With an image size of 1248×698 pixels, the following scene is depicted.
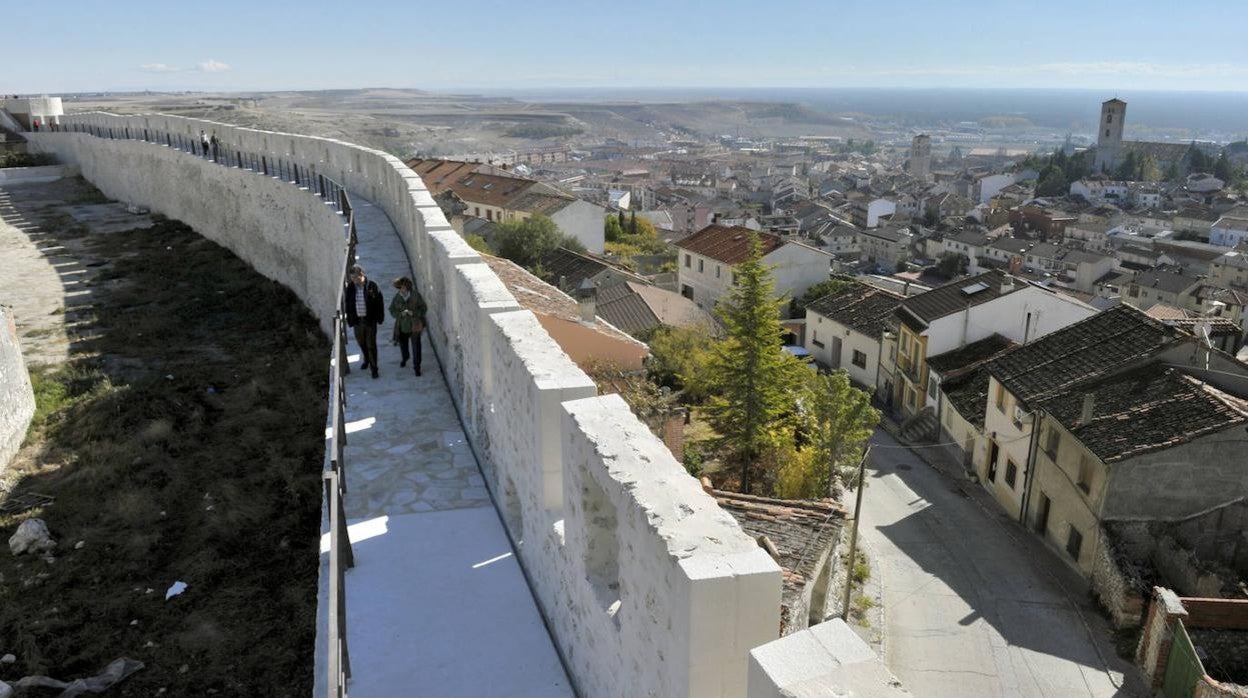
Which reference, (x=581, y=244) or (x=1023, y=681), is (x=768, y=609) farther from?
(x=581, y=244)


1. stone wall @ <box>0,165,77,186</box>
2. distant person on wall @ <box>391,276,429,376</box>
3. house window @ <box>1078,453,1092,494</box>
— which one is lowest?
house window @ <box>1078,453,1092,494</box>

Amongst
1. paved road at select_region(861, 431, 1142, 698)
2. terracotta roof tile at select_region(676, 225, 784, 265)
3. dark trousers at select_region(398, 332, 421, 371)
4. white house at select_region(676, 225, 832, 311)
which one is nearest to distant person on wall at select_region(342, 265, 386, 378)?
dark trousers at select_region(398, 332, 421, 371)

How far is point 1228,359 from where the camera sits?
17.5m

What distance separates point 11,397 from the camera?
39.5 feet

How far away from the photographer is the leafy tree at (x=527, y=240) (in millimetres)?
36781

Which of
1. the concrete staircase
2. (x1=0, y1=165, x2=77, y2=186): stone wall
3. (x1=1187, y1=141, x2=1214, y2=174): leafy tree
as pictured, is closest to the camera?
the concrete staircase

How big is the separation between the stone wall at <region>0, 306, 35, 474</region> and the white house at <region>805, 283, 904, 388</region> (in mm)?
22201

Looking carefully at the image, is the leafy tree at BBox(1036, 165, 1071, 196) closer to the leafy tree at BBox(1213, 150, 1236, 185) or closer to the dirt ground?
the leafy tree at BBox(1213, 150, 1236, 185)

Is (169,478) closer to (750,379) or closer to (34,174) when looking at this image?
(750,379)

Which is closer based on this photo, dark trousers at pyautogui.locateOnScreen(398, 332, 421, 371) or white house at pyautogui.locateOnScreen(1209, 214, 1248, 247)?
dark trousers at pyautogui.locateOnScreen(398, 332, 421, 371)

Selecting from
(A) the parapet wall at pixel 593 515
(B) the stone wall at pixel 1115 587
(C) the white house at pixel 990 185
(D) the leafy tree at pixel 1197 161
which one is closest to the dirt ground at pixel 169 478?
(A) the parapet wall at pixel 593 515

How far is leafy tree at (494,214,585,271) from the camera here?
121ft

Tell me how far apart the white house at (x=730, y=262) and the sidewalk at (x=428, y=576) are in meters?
29.8

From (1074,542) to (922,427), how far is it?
290 inches
